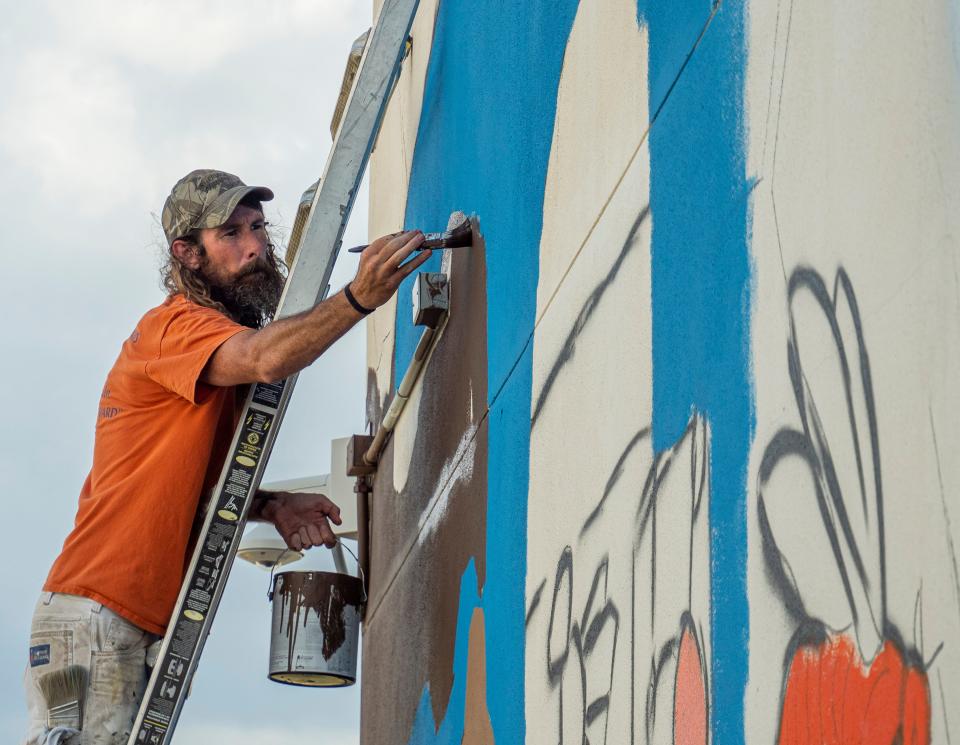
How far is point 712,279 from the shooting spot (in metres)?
2.06

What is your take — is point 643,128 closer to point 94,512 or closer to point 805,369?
point 805,369

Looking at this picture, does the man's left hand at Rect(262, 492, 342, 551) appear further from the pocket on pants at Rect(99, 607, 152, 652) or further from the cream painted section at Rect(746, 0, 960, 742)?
the cream painted section at Rect(746, 0, 960, 742)

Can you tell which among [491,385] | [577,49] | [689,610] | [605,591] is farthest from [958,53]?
[491,385]

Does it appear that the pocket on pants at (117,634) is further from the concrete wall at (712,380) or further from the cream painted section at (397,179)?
the cream painted section at (397,179)

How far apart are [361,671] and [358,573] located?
0.77m

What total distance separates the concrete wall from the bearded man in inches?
22.0

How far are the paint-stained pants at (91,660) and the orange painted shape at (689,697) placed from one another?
248cm

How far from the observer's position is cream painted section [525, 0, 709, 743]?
7.02 ft

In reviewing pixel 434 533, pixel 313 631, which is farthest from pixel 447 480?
pixel 313 631

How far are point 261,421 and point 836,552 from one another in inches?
119

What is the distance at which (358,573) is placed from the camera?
244 inches

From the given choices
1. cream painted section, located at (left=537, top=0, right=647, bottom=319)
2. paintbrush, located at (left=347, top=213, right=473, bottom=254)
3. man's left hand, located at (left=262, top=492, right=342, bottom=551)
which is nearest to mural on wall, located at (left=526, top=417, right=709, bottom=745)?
cream painted section, located at (left=537, top=0, right=647, bottom=319)

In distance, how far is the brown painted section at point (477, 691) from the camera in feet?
11.6

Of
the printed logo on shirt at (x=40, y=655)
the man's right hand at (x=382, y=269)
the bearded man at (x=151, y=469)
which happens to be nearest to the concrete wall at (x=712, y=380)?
the man's right hand at (x=382, y=269)
